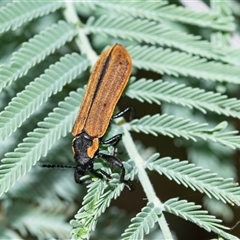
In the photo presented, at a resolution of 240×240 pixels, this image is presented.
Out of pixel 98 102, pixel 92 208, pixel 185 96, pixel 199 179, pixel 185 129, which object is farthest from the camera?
pixel 98 102

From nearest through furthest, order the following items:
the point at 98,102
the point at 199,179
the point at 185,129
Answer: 1. the point at 199,179
2. the point at 185,129
3. the point at 98,102

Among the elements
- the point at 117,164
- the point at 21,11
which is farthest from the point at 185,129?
the point at 21,11

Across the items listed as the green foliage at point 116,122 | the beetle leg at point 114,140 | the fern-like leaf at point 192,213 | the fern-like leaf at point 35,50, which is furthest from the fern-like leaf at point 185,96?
the fern-like leaf at point 192,213

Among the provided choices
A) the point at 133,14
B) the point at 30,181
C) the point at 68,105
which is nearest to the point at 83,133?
the point at 68,105

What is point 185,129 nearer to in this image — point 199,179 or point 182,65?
point 199,179

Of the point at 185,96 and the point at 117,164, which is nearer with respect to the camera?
the point at 117,164

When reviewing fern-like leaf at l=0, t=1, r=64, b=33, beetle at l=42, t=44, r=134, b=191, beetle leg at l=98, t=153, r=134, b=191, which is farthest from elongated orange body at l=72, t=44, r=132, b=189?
fern-like leaf at l=0, t=1, r=64, b=33

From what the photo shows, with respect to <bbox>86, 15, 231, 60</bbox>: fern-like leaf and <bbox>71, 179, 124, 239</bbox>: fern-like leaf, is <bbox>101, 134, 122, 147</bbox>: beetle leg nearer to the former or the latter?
<bbox>71, 179, 124, 239</bbox>: fern-like leaf
